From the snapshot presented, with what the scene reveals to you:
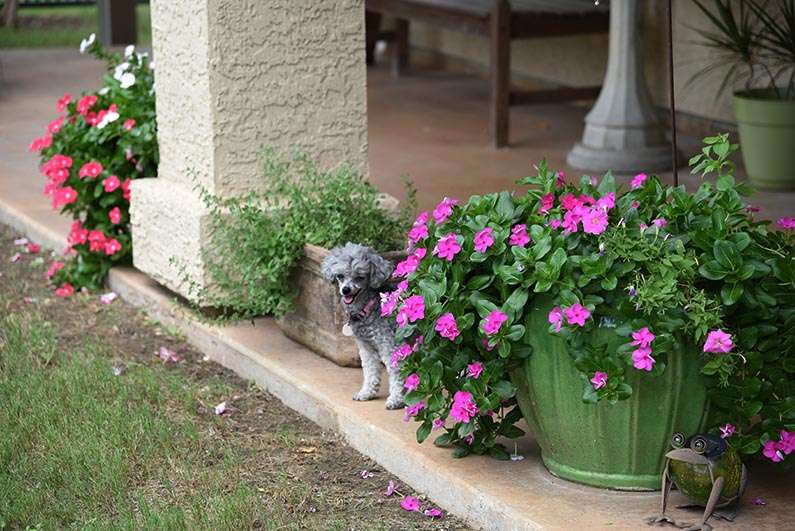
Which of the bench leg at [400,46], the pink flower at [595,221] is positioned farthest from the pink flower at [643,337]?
the bench leg at [400,46]

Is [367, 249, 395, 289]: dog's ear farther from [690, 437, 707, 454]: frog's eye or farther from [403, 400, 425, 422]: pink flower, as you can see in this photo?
[690, 437, 707, 454]: frog's eye

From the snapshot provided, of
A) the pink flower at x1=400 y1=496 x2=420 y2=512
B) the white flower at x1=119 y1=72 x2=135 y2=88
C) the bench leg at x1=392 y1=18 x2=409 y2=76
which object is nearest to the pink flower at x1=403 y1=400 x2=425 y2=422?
the pink flower at x1=400 y1=496 x2=420 y2=512

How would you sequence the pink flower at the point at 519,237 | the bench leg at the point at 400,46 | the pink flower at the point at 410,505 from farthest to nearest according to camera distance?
1. the bench leg at the point at 400,46
2. the pink flower at the point at 410,505
3. the pink flower at the point at 519,237

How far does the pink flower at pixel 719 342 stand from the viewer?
3.26 meters

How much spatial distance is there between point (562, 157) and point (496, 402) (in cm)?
482

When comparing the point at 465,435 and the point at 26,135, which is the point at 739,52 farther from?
the point at 26,135

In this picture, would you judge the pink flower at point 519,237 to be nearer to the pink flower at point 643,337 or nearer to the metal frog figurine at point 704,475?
the pink flower at point 643,337

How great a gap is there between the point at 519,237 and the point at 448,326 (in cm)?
29

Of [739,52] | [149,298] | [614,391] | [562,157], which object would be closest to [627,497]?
[614,391]

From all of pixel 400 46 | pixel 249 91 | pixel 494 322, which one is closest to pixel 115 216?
pixel 249 91

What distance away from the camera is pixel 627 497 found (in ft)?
11.8

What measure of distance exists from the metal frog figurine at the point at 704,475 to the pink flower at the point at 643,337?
0.98 feet

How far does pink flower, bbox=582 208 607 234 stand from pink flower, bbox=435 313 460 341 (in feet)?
1.36

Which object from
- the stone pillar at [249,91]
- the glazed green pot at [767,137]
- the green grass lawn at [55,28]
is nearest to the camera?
the stone pillar at [249,91]
